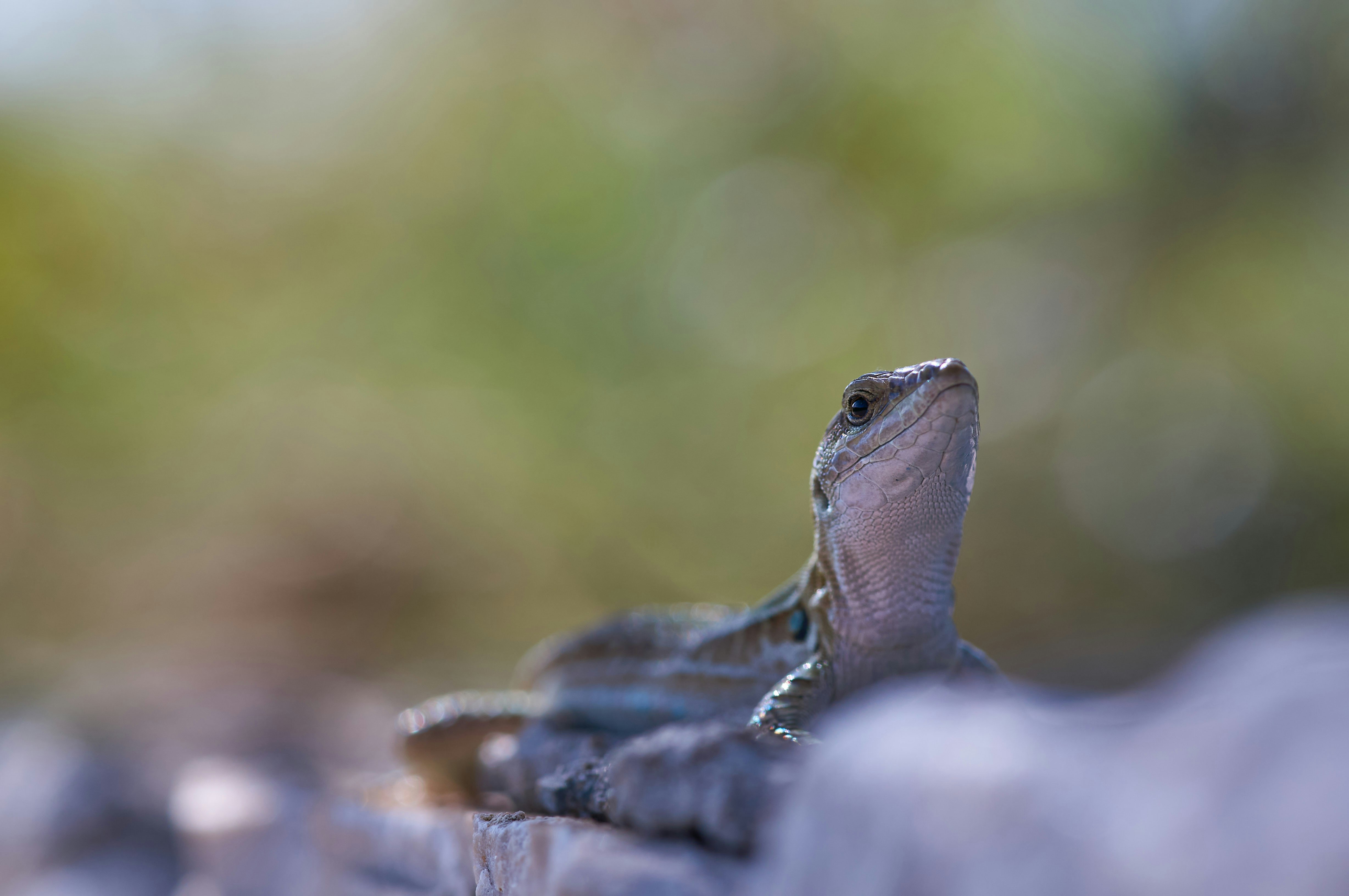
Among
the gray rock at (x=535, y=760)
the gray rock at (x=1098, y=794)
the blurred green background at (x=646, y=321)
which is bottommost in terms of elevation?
the gray rock at (x=1098, y=794)

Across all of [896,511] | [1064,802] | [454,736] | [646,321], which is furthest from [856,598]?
[646,321]

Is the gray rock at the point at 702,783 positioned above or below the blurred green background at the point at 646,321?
below

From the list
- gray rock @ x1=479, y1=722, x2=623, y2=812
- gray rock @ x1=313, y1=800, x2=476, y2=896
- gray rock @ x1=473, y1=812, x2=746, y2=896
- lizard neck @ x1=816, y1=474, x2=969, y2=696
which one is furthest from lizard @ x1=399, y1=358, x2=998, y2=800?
gray rock @ x1=313, y1=800, x2=476, y2=896

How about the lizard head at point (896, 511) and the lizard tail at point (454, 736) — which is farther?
the lizard tail at point (454, 736)

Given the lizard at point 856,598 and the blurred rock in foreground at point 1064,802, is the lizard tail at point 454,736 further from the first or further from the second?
the blurred rock in foreground at point 1064,802

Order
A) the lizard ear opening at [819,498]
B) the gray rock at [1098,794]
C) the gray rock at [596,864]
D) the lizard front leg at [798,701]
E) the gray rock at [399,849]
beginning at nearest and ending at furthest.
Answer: the gray rock at [1098,794], the gray rock at [596,864], the lizard front leg at [798,701], the gray rock at [399,849], the lizard ear opening at [819,498]

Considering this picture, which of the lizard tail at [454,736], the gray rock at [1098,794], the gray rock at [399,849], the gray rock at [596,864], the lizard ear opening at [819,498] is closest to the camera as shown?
the gray rock at [1098,794]

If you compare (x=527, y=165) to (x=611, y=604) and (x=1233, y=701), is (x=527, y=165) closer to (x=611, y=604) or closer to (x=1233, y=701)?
(x=611, y=604)

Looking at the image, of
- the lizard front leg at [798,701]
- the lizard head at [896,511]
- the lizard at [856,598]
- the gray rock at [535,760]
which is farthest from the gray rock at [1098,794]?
the gray rock at [535,760]
